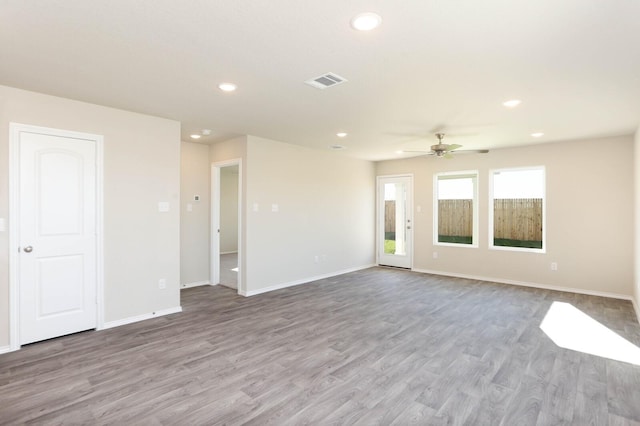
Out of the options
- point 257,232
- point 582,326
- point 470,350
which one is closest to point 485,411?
point 470,350

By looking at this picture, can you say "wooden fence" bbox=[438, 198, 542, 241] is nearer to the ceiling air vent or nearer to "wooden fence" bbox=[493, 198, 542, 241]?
"wooden fence" bbox=[493, 198, 542, 241]

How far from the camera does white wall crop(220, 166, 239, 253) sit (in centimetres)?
1014

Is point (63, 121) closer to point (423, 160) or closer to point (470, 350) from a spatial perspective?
point (470, 350)

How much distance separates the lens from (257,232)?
17.5 feet

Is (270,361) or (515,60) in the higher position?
(515,60)

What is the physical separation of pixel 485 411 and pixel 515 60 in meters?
2.58

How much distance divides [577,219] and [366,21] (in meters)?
5.38

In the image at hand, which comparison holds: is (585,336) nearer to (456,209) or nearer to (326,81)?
(456,209)

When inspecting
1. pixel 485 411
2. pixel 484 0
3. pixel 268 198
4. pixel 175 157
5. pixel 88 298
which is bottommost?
pixel 485 411

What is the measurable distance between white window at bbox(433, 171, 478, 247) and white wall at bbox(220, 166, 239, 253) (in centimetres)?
602

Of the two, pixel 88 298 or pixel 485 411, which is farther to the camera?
pixel 88 298

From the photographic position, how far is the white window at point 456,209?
21.9ft

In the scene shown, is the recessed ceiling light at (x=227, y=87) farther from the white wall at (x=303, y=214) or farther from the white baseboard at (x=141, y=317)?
the white baseboard at (x=141, y=317)

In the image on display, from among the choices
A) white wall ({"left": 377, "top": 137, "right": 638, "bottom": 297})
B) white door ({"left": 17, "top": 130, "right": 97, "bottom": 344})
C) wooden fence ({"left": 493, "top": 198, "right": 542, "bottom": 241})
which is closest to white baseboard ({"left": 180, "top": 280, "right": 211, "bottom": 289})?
white door ({"left": 17, "top": 130, "right": 97, "bottom": 344})
